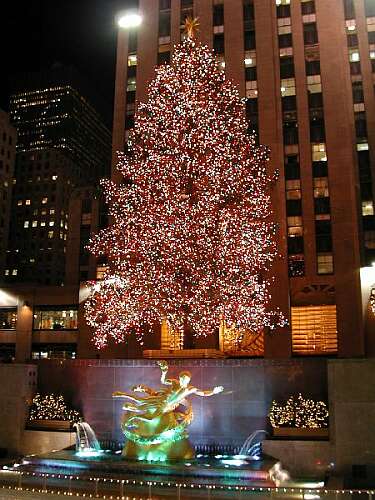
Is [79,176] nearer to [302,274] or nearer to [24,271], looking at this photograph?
[24,271]

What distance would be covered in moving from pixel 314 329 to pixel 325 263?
4832mm

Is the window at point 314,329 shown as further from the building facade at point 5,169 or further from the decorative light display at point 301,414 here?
the building facade at point 5,169

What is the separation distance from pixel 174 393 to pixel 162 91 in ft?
60.9

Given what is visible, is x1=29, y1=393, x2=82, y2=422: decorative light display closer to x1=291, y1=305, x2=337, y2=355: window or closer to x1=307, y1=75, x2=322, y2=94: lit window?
x1=291, y1=305, x2=337, y2=355: window

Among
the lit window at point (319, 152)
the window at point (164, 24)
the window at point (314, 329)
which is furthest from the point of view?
the window at point (164, 24)

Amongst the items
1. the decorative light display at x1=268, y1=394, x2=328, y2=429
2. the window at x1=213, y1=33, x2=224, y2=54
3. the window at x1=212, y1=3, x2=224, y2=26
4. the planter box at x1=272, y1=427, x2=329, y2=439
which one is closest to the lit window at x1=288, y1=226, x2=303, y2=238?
the window at x1=213, y1=33, x2=224, y2=54

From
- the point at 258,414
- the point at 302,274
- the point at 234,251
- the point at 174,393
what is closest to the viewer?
the point at 174,393

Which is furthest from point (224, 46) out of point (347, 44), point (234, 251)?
point (234, 251)

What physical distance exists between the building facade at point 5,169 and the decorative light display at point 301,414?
9076 cm

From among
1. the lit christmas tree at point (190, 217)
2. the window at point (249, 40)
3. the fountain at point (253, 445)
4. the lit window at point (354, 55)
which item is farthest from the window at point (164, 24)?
the fountain at point (253, 445)

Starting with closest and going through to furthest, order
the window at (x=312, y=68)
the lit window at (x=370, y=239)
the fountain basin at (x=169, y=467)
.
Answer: the fountain basin at (x=169, y=467), the window at (x=312, y=68), the lit window at (x=370, y=239)

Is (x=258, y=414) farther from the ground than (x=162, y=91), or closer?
closer

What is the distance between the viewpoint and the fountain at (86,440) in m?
21.4

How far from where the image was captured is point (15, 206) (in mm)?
138000
